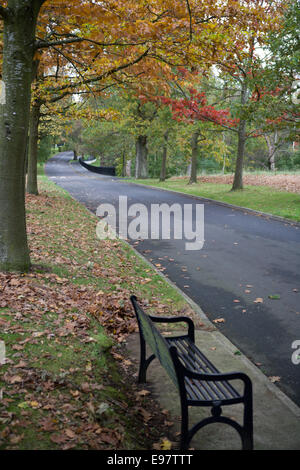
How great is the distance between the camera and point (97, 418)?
3.61 meters

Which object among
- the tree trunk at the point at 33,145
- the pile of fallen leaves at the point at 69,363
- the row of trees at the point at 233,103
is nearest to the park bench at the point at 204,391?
the pile of fallen leaves at the point at 69,363

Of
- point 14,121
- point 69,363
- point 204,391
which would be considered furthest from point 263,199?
point 204,391

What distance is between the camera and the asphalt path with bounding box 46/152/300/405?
219 inches

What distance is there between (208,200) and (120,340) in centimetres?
1613

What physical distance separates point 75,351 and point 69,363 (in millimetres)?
305

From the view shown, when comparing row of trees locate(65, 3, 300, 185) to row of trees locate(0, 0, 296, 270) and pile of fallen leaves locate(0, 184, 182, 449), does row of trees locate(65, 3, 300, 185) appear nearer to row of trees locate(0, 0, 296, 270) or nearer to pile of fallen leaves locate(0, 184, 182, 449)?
row of trees locate(0, 0, 296, 270)

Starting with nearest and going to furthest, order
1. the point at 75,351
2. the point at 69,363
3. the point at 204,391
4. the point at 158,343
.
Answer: the point at 204,391 < the point at 158,343 < the point at 69,363 < the point at 75,351

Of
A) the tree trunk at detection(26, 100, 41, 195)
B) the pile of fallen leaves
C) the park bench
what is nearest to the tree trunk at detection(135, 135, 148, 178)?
the tree trunk at detection(26, 100, 41, 195)

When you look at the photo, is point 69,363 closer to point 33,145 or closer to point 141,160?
point 33,145

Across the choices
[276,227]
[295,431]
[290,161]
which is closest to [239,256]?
[276,227]

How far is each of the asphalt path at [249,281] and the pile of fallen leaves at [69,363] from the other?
121 cm

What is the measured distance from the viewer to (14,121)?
629 cm

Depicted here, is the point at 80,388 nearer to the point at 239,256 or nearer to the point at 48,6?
the point at 239,256

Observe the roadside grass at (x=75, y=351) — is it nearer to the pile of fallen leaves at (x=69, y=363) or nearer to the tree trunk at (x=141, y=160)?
the pile of fallen leaves at (x=69, y=363)
